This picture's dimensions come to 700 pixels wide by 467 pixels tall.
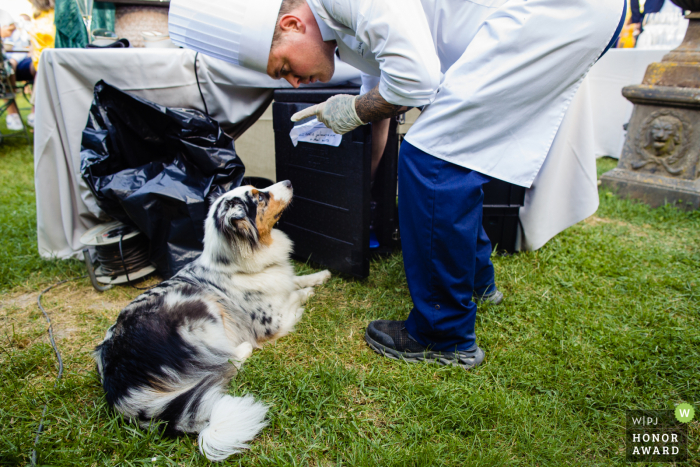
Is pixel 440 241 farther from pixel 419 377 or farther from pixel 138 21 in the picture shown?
pixel 138 21

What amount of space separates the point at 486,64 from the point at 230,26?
38.7 inches

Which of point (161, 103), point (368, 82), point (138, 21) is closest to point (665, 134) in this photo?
point (368, 82)

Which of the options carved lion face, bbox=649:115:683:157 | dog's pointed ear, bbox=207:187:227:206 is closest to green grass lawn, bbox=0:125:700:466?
dog's pointed ear, bbox=207:187:227:206

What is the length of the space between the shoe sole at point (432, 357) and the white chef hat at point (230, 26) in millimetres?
1345

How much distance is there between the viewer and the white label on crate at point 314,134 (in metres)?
2.14

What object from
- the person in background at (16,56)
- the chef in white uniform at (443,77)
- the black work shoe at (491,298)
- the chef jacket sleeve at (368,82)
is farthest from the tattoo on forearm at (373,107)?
the person in background at (16,56)

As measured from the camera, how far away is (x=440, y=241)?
4.86 ft

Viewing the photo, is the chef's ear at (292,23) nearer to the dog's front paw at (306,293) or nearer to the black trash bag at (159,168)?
the black trash bag at (159,168)

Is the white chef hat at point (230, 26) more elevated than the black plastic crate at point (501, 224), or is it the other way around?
the white chef hat at point (230, 26)

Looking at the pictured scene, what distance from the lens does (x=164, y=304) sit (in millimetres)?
1704

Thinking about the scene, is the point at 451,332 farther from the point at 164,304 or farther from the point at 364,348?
the point at 164,304

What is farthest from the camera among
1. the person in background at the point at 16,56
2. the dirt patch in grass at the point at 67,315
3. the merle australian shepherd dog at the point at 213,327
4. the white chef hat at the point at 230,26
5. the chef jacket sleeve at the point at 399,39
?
the person in background at the point at 16,56

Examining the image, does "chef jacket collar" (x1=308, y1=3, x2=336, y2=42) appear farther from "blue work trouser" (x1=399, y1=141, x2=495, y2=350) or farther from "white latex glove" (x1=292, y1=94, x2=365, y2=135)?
"blue work trouser" (x1=399, y1=141, x2=495, y2=350)

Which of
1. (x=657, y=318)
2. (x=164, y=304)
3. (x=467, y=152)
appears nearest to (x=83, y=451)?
(x=164, y=304)
